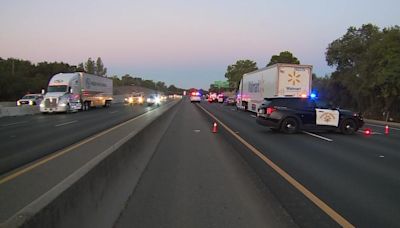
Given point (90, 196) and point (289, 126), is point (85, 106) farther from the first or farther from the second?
point (90, 196)

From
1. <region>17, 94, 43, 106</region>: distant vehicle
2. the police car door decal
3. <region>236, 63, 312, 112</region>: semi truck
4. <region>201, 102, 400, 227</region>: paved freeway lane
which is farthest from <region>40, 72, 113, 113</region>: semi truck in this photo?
<region>201, 102, 400, 227</region>: paved freeway lane

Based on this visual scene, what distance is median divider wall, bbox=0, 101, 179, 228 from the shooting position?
4.15m

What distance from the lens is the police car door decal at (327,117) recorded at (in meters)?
21.7

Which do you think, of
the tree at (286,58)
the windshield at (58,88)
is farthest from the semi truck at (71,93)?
the tree at (286,58)

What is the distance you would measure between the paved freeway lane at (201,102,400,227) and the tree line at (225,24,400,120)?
26.5 metres

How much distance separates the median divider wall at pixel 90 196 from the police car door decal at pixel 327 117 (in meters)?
12.9

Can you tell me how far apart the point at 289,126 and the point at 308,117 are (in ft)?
3.28

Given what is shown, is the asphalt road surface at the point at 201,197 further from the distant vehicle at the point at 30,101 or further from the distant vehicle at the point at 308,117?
the distant vehicle at the point at 30,101

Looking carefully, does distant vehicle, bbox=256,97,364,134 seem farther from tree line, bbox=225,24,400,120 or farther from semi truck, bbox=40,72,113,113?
semi truck, bbox=40,72,113,113

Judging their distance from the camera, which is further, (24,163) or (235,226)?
(24,163)

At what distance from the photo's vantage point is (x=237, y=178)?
999cm

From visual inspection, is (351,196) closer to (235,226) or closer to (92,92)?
(235,226)

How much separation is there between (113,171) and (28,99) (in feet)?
165

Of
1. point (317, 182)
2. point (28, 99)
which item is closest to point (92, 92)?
point (28, 99)
